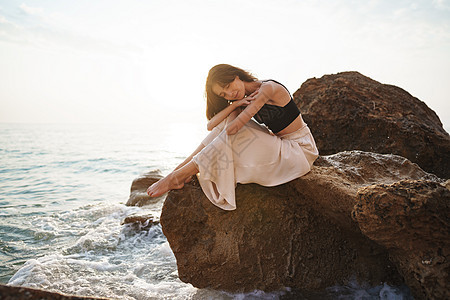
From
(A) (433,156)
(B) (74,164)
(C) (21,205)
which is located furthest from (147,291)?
(B) (74,164)

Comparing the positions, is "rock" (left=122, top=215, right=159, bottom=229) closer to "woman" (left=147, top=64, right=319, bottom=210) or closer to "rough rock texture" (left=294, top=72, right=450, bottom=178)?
"woman" (left=147, top=64, right=319, bottom=210)

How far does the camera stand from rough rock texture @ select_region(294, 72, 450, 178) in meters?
5.18

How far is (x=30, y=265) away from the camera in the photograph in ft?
14.4

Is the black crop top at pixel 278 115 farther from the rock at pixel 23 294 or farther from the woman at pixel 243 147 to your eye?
the rock at pixel 23 294

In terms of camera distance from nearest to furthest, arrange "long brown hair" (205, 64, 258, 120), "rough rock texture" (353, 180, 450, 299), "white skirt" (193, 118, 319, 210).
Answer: "rough rock texture" (353, 180, 450, 299)
"white skirt" (193, 118, 319, 210)
"long brown hair" (205, 64, 258, 120)

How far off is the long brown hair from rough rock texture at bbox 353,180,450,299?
1.79 meters

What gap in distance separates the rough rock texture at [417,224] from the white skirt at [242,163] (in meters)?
0.85

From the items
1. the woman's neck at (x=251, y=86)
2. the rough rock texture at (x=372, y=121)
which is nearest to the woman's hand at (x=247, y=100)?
the woman's neck at (x=251, y=86)

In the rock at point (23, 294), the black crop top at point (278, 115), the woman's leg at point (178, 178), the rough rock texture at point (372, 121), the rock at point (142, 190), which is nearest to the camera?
the rock at point (23, 294)

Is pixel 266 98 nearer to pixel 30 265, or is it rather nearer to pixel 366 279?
pixel 366 279

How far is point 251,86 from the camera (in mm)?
3682

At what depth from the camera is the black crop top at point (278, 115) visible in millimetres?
3605

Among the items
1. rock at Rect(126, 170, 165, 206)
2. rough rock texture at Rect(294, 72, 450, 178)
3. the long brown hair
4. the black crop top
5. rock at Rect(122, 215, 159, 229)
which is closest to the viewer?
the long brown hair

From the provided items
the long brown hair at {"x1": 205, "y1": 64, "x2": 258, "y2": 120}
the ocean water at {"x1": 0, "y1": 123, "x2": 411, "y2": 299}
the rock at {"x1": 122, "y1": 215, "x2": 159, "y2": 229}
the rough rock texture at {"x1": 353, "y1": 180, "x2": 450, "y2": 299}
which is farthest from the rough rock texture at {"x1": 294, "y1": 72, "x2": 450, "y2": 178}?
the rock at {"x1": 122, "y1": 215, "x2": 159, "y2": 229}
